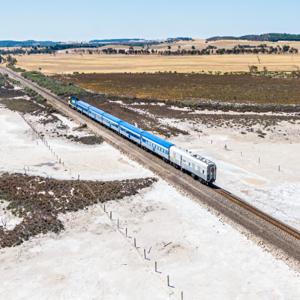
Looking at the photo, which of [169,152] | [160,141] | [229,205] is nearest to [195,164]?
[169,152]

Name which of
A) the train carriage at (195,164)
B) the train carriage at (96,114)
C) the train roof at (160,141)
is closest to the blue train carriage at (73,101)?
the train carriage at (96,114)

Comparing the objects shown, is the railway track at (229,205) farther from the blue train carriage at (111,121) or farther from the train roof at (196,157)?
the blue train carriage at (111,121)

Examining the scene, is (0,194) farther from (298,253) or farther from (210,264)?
(298,253)

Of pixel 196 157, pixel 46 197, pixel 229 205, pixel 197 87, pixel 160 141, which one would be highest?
pixel 160 141

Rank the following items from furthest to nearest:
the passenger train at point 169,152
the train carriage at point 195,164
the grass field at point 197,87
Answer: the grass field at point 197,87, the passenger train at point 169,152, the train carriage at point 195,164

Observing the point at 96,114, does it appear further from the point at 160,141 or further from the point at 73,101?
the point at 160,141

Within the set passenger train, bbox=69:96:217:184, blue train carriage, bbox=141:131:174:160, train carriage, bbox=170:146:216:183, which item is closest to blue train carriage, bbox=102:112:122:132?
passenger train, bbox=69:96:217:184
